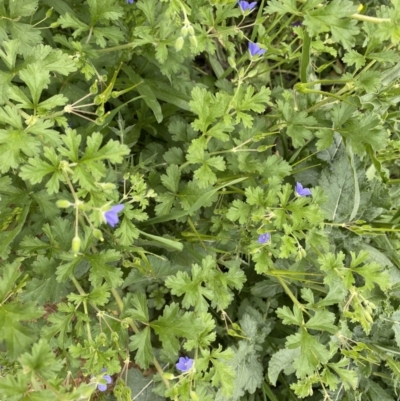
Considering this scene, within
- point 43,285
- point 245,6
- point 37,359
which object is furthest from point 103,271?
point 245,6

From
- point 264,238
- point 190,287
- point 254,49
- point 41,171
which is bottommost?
point 190,287

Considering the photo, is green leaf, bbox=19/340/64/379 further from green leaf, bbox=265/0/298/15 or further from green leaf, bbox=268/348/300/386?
green leaf, bbox=265/0/298/15

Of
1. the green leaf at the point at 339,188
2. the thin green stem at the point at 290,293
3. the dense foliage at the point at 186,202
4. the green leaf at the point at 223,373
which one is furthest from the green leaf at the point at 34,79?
the green leaf at the point at 339,188

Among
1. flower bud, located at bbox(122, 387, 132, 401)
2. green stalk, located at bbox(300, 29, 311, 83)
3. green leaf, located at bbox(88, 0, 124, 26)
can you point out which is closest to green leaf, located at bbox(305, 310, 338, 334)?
flower bud, located at bbox(122, 387, 132, 401)

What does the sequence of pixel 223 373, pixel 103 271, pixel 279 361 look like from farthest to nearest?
pixel 279 361 → pixel 223 373 → pixel 103 271

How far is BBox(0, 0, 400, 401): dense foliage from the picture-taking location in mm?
1625

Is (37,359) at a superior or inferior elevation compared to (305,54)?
inferior

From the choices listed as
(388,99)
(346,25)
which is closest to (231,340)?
(388,99)

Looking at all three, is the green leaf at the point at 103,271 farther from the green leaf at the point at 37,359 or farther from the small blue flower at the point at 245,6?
the small blue flower at the point at 245,6

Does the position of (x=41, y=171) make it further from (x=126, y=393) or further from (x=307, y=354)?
(x=307, y=354)

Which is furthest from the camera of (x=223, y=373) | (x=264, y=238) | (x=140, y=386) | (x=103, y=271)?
(x=140, y=386)

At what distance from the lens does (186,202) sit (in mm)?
2027

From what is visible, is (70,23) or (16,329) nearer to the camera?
(16,329)

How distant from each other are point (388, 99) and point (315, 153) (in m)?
0.41
